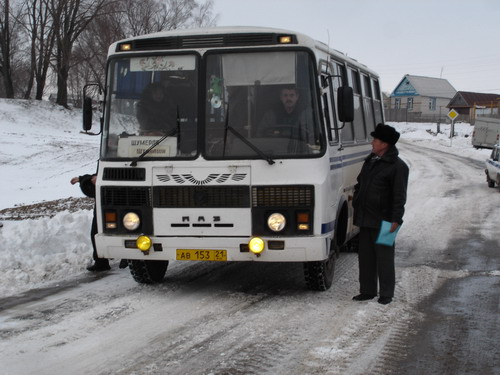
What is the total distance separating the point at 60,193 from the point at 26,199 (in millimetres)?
1205

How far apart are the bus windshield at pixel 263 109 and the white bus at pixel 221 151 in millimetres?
10

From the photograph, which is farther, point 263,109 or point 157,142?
point 157,142

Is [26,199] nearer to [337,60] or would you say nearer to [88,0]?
[337,60]

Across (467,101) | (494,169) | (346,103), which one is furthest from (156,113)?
(467,101)

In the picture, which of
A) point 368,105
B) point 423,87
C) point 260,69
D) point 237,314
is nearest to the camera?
point 237,314

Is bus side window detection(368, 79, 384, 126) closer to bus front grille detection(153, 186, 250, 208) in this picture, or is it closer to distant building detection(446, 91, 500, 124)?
bus front grille detection(153, 186, 250, 208)

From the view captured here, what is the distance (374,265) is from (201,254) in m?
1.86

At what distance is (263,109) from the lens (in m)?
6.88

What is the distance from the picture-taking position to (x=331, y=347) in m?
5.49

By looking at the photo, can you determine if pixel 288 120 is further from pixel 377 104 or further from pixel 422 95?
pixel 422 95

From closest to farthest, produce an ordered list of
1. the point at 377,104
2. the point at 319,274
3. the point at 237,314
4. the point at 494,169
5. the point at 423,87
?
the point at 237,314 < the point at 319,274 < the point at 377,104 < the point at 494,169 < the point at 423,87

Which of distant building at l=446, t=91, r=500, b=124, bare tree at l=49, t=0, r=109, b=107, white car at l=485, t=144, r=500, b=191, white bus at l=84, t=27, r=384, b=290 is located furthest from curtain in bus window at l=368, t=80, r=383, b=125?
distant building at l=446, t=91, r=500, b=124

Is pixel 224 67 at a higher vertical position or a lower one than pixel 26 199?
higher

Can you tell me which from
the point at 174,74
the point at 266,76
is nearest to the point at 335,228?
the point at 266,76
